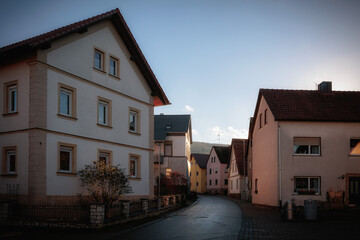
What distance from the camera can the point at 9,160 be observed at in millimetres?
19484

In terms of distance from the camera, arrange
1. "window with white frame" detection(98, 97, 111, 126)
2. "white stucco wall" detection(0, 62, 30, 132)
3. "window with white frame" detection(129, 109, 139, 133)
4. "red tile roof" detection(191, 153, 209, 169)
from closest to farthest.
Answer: "white stucco wall" detection(0, 62, 30, 132) → "window with white frame" detection(98, 97, 111, 126) → "window with white frame" detection(129, 109, 139, 133) → "red tile roof" detection(191, 153, 209, 169)

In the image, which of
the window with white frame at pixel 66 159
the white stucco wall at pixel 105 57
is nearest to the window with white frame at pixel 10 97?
the white stucco wall at pixel 105 57

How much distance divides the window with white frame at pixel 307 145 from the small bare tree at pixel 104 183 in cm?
1349

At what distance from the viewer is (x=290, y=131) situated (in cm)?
2830

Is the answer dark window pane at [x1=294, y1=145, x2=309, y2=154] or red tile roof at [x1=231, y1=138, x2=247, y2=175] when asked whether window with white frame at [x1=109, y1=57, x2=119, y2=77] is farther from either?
red tile roof at [x1=231, y1=138, x2=247, y2=175]

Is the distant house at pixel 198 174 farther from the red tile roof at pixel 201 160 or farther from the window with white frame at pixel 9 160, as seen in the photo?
the window with white frame at pixel 9 160

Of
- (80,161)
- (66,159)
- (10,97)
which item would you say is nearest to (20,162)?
(66,159)

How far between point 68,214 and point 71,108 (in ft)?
17.6

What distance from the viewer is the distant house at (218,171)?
7781cm

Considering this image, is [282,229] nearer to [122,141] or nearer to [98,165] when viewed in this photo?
[98,165]

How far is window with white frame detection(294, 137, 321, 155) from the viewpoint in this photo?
2827 cm

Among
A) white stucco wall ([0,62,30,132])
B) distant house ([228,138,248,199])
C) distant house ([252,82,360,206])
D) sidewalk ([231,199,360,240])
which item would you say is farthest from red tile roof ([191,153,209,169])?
white stucco wall ([0,62,30,132])

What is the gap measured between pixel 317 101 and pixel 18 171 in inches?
822

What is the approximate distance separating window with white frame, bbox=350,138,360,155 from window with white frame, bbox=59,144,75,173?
18.5 m
